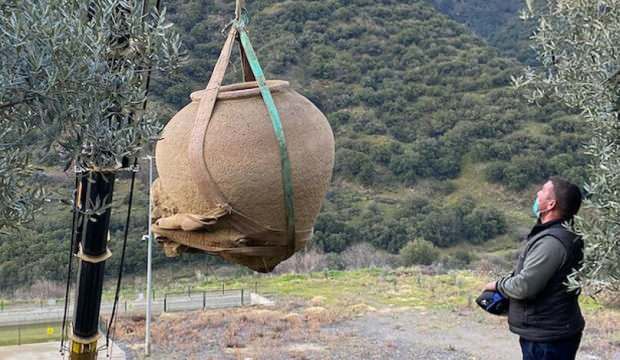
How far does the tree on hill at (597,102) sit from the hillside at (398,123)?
16.1 meters

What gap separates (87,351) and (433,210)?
21.6m

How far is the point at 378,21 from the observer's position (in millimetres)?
35250

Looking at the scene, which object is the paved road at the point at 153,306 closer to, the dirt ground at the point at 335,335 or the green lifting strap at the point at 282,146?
→ the dirt ground at the point at 335,335

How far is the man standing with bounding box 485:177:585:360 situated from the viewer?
279 cm

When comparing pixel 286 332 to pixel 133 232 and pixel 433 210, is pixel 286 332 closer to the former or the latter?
pixel 133 232

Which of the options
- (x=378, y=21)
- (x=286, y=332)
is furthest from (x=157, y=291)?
(x=378, y=21)

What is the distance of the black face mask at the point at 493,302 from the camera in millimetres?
3020

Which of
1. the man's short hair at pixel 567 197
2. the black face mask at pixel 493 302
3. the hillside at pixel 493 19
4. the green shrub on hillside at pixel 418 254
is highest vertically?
the hillside at pixel 493 19

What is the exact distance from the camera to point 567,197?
9.18 feet

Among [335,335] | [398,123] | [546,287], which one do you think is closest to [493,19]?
[398,123]

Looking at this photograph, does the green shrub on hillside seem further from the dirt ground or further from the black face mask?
the black face mask

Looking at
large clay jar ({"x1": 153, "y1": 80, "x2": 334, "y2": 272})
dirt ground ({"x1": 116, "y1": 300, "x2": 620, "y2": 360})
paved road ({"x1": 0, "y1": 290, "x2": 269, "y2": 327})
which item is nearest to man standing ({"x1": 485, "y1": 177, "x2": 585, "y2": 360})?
large clay jar ({"x1": 153, "y1": 80, "x2": 334, "y2": 272})

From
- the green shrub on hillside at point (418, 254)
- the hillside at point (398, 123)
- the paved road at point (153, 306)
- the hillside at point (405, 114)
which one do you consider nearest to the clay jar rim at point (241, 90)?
the paved road at point (153, 306)

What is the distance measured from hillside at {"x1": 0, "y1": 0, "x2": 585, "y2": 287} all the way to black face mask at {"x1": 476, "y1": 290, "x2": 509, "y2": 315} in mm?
15546
